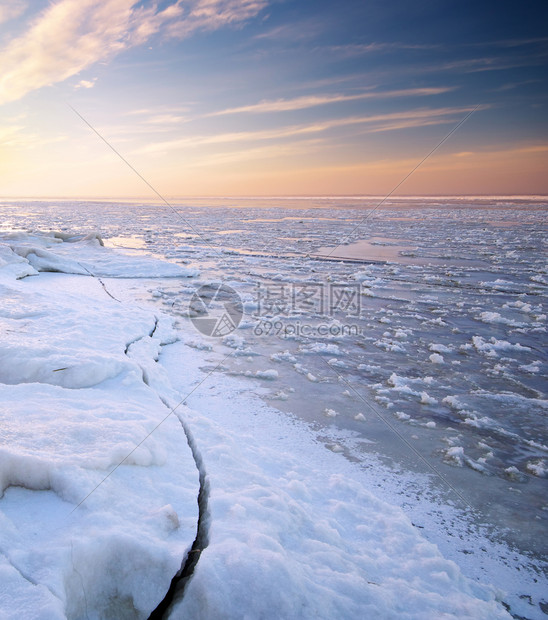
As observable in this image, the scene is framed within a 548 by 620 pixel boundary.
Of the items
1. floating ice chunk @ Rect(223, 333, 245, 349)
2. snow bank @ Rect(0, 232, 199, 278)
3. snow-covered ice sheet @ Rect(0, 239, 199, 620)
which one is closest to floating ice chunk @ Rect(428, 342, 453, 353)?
floating ice chunk @ Rect(223, 333, 245, 349)

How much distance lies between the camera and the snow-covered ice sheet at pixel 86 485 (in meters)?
1.44

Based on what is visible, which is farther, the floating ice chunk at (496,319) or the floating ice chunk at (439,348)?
the floating ice chunk at (496,319)

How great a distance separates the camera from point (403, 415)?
3588 millimetres

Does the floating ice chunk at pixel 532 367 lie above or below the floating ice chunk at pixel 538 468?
above

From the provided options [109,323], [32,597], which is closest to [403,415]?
[32,597]

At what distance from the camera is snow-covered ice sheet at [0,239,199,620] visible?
4.71ft

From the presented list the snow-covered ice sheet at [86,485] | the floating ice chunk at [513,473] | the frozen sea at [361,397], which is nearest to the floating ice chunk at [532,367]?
the frozen sea at [361,397]

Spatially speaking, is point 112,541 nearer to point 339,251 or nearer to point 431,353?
point 431,353

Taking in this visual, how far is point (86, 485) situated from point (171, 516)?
43 cm

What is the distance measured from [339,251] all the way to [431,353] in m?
9.15

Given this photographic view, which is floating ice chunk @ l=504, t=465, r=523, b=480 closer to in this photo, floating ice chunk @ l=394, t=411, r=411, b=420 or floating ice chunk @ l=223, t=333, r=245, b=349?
floating ice chunk @ l=394, t=411, r=411, b=420

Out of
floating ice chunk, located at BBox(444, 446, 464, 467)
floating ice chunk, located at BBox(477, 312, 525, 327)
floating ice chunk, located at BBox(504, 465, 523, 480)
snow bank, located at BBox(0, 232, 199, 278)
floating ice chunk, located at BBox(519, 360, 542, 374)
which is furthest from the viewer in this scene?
snow bank, located at BBox(0, 232, 199, 278)

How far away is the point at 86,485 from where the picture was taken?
1788 millimetres

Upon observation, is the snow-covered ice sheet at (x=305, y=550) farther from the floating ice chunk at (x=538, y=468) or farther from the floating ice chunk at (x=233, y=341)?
the floating ice chunk at (x=233, y=341)
